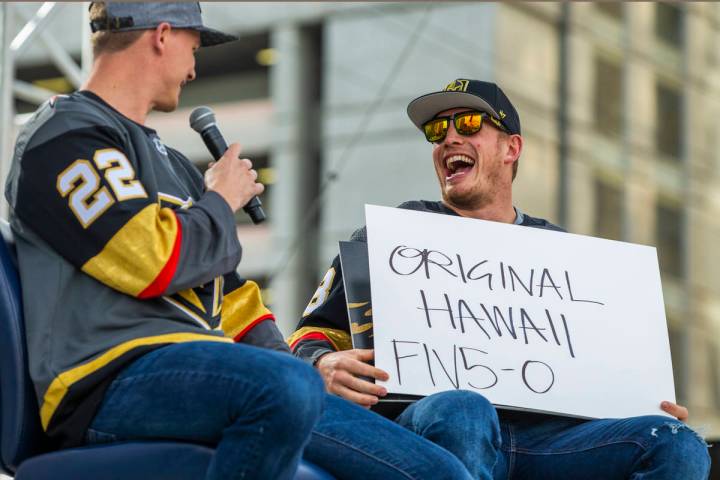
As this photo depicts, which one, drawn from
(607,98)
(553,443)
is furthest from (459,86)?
(607,98)

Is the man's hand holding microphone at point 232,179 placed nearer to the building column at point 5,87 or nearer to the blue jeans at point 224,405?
the blue jeans at point 224,405

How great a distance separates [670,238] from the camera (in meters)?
13.3

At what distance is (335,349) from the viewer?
311cm

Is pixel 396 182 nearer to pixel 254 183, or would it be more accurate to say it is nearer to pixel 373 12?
pixel 373 12

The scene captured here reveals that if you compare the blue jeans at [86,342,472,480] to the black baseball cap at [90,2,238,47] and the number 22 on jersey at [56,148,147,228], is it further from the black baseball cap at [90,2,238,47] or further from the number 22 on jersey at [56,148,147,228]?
the black baseball cap at [90,2,238,47]

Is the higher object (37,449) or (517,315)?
(517,315)

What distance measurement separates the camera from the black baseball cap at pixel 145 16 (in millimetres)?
2469

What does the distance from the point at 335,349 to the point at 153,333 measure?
88 cm

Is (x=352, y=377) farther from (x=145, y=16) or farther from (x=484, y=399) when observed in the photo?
(x=145, y=16)

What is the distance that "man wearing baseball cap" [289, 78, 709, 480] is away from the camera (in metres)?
2.72

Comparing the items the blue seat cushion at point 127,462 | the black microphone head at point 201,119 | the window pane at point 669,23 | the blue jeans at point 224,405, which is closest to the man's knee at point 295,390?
the blue jeans at point 224,405

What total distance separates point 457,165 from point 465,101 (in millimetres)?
166

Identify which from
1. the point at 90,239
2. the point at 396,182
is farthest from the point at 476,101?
the point at 396,182

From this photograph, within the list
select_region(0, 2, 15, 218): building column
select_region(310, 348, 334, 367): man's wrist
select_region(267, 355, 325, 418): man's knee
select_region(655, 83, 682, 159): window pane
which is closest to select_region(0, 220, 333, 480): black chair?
select_region(267, 355, 325, 418): man's knee
